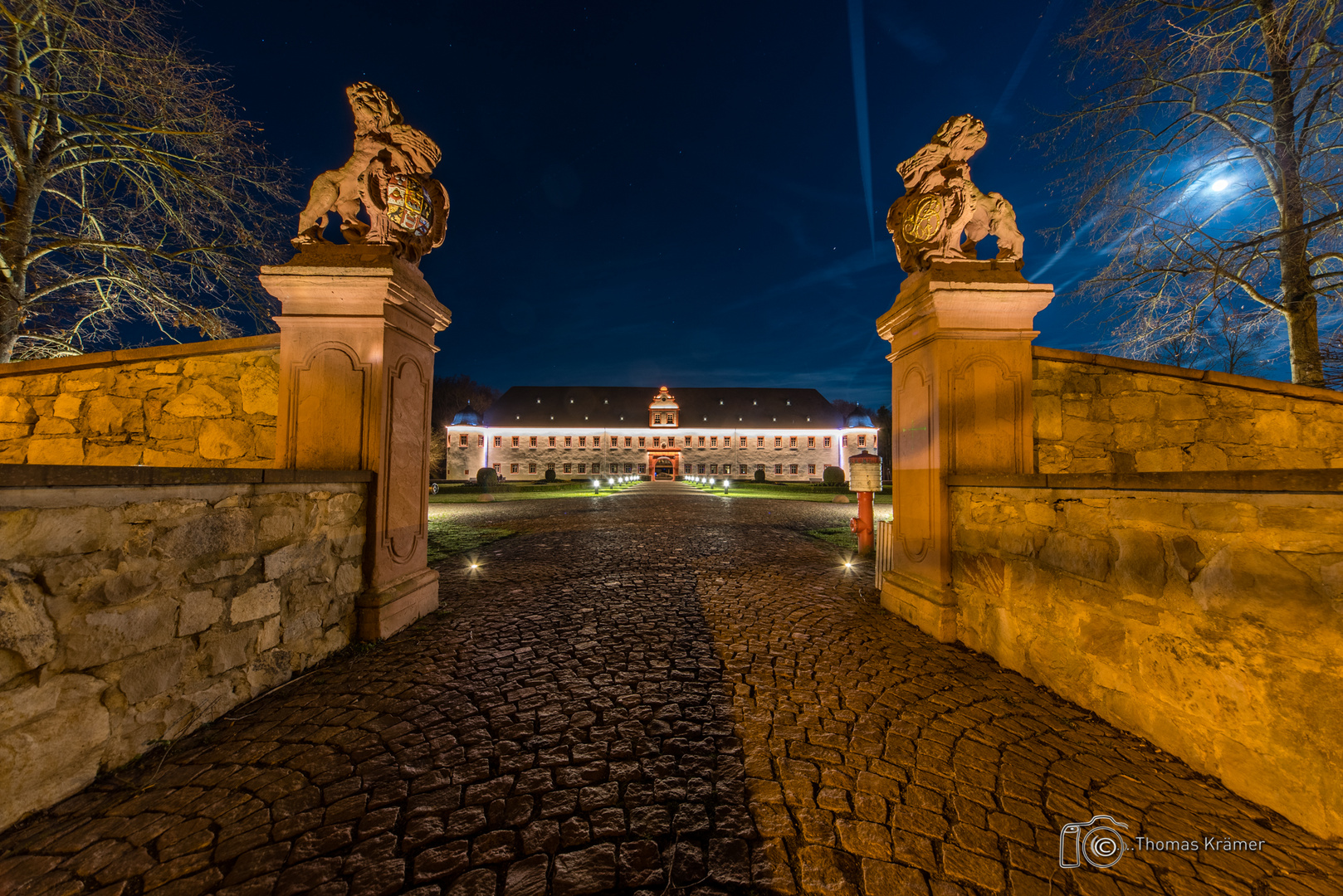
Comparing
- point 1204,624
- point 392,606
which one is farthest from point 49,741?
point 1204,624

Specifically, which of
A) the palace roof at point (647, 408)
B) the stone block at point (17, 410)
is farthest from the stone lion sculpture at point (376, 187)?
the palace roof at point (647, 408)

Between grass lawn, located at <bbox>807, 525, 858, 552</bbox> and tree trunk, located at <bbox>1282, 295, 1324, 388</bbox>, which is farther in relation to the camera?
grass lawn, located at <bbox>807, 525, 858, 552</bbox>

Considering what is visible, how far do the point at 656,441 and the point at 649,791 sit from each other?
168 feet

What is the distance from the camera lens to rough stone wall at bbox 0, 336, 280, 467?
12.3ft

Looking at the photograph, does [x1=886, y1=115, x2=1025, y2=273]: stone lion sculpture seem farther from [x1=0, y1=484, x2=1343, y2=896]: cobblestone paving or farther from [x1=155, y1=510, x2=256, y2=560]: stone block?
[x1=155, y1=510, x2=256, y2=560]: stone block

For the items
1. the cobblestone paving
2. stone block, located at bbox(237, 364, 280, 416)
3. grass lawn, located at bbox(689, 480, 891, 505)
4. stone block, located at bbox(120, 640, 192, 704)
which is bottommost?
grass lawn, located at bbox(689, 480, 891, 505)

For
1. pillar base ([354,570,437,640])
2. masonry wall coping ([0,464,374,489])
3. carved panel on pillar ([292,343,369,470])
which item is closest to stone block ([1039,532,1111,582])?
masonry wall coping ([0,464,374,489])

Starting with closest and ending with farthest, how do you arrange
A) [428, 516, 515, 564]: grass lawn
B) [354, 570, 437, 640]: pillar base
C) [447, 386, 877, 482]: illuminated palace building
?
[354, 570, 437, 640]: pillar base < [428, 516, 515, 564]: grass lawn < [447, 386, 877, 482]: illuminated palace building

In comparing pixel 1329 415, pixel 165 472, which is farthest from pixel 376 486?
pixel 1329 415

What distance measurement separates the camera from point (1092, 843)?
174 centimetres

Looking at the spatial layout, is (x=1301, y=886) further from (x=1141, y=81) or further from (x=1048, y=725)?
(x=1141, y=81)

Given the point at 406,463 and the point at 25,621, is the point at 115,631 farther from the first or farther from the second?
the point at 406,463

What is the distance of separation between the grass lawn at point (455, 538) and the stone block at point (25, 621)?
507 cm

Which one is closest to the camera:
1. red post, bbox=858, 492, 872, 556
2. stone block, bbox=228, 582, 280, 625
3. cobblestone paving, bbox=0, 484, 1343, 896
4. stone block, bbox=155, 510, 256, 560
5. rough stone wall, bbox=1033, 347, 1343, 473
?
cobblestone paving, bbox=0, 484, 1343, 896
